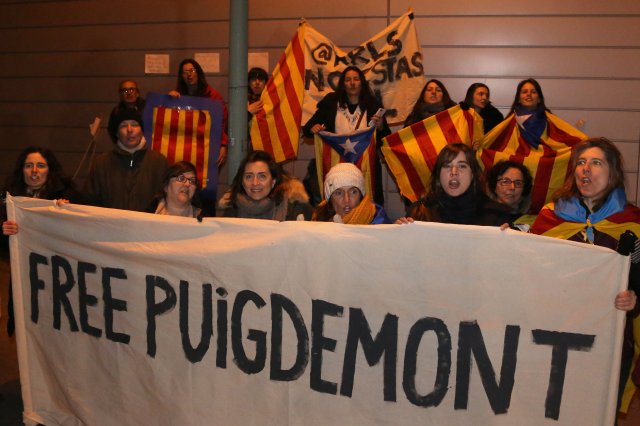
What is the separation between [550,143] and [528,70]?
2.46 meters

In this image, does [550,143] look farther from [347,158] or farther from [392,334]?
[392,334]

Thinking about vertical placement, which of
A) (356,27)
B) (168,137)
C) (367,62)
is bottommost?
(168,137)

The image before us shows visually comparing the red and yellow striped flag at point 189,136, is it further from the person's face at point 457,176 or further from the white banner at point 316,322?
the person's face at point 457,176

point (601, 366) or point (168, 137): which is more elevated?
point (168, 137)

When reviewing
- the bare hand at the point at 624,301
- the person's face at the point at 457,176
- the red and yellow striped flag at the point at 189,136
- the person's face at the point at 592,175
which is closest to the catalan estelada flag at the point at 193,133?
the red and yellow striped flag at the point at 189,136

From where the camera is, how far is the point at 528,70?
798 centimetres

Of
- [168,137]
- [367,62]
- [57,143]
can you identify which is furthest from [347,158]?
[57,143]

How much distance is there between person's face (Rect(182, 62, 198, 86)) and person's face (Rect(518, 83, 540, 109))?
10.2 ft

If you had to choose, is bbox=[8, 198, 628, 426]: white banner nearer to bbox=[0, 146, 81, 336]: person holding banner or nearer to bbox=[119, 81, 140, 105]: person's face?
bbox=[0, 146, 81, 336]: person holding banner

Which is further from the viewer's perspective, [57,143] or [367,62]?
[57,143]

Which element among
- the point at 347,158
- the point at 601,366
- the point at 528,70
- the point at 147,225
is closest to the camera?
the point at 601,366

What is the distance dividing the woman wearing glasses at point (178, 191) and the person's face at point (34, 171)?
30.5 inches

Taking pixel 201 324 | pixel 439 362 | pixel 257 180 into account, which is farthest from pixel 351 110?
pixel 439 362

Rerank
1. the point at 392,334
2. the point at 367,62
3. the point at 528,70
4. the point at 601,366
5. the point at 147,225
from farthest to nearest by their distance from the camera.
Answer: the point at 528,70
the point at 367,62
the point at 147,225
the point at 392,334
the point at 601,366
